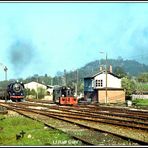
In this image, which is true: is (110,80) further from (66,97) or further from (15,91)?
(66,97)

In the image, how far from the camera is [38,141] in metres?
16.0

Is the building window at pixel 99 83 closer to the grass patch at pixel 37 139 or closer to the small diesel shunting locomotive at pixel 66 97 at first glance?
the small diesel shunting locomotive at pixel 66 97

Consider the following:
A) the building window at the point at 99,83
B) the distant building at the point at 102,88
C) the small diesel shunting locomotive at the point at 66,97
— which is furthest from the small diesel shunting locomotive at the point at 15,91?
the building window at the point at 99,83

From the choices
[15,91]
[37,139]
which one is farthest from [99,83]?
A: [37,139]

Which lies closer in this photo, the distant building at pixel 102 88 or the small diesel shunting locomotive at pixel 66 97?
the small diesel shunting locomotive at pixel 66 97

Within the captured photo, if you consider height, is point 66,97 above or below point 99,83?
below

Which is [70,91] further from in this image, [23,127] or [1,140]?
[1,140]

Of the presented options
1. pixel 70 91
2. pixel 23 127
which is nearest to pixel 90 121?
pixel 23 127

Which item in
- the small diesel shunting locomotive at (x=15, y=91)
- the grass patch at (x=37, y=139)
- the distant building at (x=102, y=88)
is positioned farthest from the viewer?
the distant building at (x=102, y=88)

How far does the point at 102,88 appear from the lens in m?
71.4

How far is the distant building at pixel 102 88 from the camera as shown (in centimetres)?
7166

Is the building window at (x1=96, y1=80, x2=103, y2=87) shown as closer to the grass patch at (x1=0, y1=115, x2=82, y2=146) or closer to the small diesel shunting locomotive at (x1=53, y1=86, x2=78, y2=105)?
the small diesel shunting locomotive at (x1=53, y1=86, x2=78, y2=105)

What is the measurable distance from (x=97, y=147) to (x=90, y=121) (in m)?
12.4

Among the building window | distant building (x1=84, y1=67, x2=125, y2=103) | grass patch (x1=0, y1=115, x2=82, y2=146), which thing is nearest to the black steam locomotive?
distant building (x1=84, y1=67, x2=125, y2=103)
